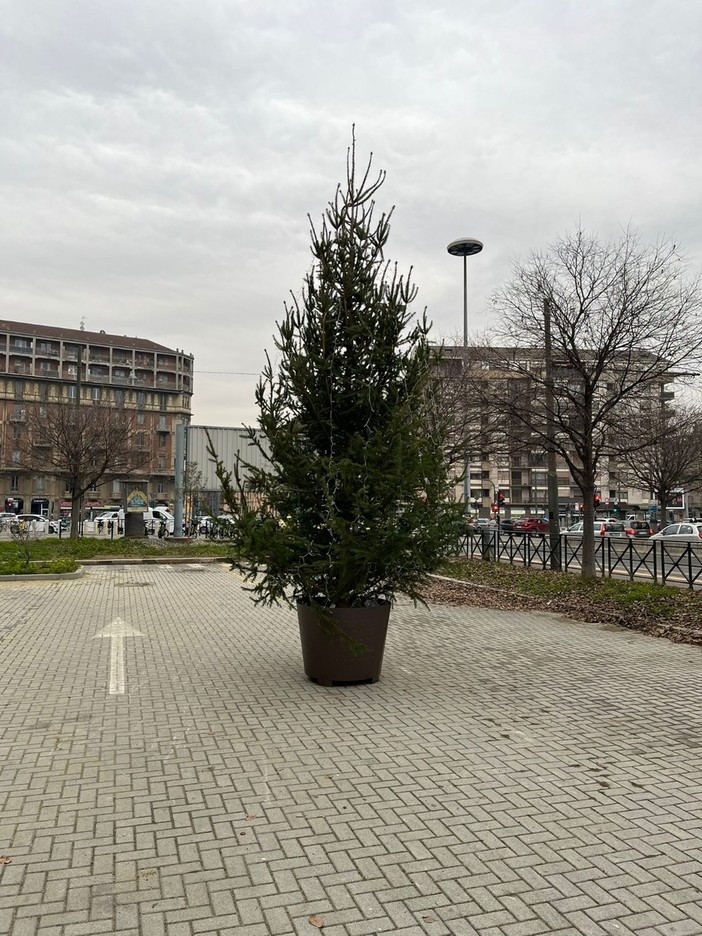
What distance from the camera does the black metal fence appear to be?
622 inches

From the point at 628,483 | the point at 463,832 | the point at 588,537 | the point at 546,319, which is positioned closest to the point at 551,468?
the point at 588,537

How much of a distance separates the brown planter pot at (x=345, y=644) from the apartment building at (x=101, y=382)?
262 ft

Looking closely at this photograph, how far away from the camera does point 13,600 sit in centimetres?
1355

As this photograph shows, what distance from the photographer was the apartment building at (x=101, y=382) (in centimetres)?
8488

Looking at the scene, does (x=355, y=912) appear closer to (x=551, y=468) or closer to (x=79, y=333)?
(x=551, y=468)

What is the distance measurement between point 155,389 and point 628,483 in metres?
66.5

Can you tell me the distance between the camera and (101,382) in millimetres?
92938

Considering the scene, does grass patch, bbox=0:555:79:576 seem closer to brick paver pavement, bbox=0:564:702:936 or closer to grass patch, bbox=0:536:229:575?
grass patch, bbox=0:536:229:575

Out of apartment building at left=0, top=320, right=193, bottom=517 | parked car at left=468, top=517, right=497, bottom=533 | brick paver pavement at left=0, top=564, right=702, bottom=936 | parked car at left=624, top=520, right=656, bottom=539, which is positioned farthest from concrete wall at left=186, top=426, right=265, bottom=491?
apartment building at left=0, top=320, right=193, bottom=517

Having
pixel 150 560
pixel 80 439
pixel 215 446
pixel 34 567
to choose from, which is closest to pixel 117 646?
pixel 34 567

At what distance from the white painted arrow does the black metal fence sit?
6761mm

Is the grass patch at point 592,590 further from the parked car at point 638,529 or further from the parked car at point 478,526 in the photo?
the parked car at point 638,529

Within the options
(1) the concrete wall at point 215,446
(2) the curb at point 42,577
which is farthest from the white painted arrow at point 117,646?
(1) the concrete wall at point 215,446

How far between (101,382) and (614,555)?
85.0 metres
